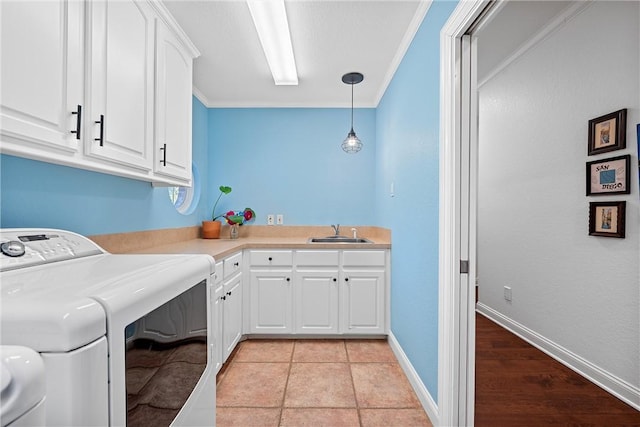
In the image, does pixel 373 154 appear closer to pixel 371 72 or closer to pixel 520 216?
pixel 371 72

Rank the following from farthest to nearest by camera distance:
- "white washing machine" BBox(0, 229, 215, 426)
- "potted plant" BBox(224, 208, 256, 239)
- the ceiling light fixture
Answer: "potted plant" BBox(224, 208, 256, 239) → the ceiling light fixture → "white washing machine" BBox(0, 229, 215, 426)

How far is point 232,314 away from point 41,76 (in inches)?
74.1

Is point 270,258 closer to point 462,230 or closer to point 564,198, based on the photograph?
point 462,230

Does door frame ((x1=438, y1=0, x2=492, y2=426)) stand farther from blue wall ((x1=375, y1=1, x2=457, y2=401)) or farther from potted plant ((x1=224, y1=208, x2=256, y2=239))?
potted plant ((x1=224, y1=208, x2=256, y2=239))

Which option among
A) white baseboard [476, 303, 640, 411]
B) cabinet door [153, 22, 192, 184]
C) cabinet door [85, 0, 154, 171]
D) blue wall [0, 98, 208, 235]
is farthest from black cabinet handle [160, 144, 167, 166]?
white baseboard [476, 303, 640, 411]

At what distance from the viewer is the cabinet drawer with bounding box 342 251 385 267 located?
2785 mm

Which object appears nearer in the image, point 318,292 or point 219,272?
point 219,272

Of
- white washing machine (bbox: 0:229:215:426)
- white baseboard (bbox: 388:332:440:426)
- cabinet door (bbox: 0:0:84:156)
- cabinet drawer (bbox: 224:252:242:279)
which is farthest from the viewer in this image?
cabinet drawer (bbox: 224:252:242:279)

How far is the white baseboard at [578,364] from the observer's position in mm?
1823

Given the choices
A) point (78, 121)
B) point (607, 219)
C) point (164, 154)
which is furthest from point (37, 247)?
point (607, 219)

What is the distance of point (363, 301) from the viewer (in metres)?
2.80

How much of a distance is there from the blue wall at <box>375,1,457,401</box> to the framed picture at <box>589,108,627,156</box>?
47.0 inches

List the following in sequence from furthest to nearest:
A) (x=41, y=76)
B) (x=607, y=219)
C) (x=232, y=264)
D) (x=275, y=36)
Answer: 1. (x=232, y=264)
2. (x=275, y=36)
3. (x=607, y=219)
4. (x=41, y=76)

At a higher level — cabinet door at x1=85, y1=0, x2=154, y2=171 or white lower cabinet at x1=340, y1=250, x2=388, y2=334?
cabinet door at x1=85, y1=0, x2=154, y2=171
